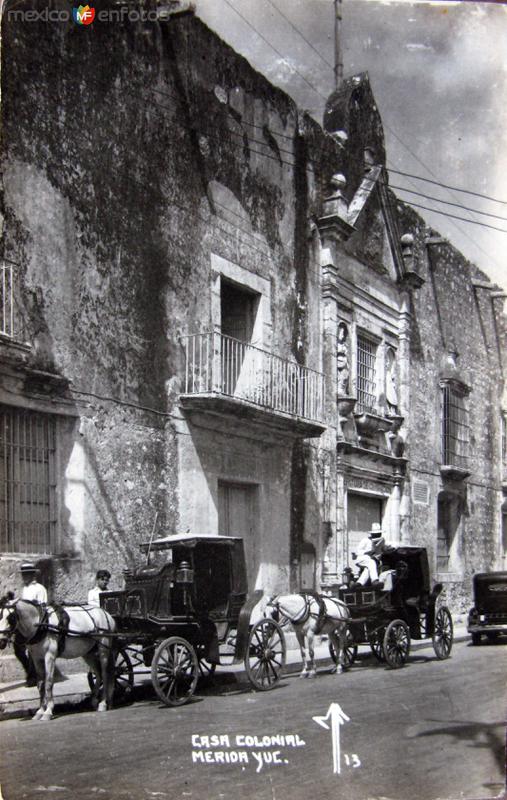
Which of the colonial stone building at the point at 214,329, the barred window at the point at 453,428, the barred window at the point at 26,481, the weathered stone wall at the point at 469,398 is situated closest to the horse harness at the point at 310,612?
the colonial stone building at the point at 214,329

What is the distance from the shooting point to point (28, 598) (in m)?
8.38

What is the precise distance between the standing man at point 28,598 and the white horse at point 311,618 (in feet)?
9.74

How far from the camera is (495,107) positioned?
8188 mm

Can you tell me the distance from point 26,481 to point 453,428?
34.9ft

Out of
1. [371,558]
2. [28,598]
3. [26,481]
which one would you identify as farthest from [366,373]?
[28,598]

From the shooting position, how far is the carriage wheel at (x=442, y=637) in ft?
42.1

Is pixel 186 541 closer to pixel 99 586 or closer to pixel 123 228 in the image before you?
pixel 99 586

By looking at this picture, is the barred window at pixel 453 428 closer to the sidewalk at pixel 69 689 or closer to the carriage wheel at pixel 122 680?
the sidewalk at pixel 69 689

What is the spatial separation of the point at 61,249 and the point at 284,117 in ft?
18.3

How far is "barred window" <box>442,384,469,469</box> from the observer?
59.4ft

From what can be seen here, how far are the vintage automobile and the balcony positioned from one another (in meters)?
3.77

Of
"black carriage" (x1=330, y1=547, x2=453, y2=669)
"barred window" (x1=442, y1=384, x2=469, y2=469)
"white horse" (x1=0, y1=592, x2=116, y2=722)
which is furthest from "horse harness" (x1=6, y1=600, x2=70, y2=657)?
"barred window" (x1=442, y1=384, x2=469, y2=469)

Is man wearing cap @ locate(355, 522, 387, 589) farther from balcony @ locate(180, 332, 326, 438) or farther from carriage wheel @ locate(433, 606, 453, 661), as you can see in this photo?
balcony @ locate(180, 332, 326, 438)

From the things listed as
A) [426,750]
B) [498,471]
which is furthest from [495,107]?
[498,471]
